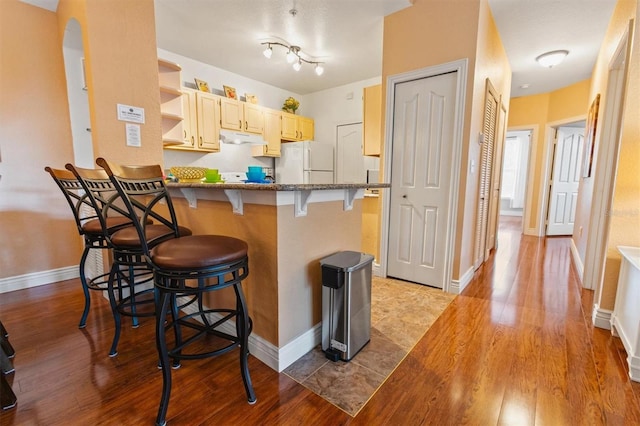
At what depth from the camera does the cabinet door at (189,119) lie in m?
3.67

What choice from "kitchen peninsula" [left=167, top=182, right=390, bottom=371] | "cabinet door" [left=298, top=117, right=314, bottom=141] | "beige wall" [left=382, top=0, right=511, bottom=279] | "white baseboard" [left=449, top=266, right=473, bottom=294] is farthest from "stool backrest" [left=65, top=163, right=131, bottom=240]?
"cabinet door" [left=298, top=117, right=314, bottom=141]

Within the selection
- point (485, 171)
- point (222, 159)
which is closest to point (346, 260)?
point (485, 171)

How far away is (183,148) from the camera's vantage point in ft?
12.5

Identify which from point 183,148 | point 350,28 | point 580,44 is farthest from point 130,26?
point 580,44

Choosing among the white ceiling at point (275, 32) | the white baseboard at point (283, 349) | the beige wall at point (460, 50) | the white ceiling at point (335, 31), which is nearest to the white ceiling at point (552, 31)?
the white ceiling at point (335, 31)

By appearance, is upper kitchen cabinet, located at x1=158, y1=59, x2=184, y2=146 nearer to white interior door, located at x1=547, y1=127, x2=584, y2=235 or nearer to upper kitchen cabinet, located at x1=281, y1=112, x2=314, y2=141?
upper kitchen cabinet, located at x1=281, y1=112, x2=314, y2=141

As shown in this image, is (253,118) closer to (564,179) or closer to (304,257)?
(304,257)

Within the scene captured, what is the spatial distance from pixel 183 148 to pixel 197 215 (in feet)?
7.65

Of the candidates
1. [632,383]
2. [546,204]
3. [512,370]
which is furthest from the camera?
[546,204]

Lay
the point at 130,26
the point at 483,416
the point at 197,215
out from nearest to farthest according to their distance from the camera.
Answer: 1. the point at 483,416
2. the point at 197,215
3. the point at 130,26

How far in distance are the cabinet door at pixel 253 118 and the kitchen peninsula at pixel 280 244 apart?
2.84m

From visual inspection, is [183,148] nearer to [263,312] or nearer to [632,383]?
[263,312]

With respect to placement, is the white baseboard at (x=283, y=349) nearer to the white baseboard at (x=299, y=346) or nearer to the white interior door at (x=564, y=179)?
the white baseboard at (x=299, y=346)

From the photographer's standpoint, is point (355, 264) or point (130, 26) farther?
point (130, 26)
